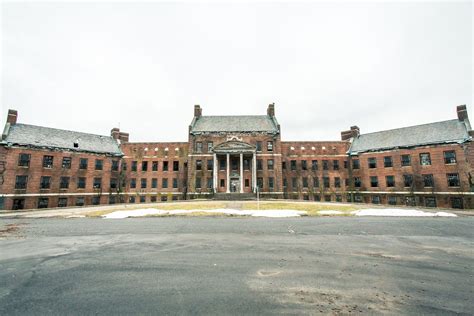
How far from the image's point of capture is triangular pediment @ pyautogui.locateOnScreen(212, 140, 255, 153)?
37781 mm

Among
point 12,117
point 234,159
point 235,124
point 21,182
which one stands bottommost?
point 21,182

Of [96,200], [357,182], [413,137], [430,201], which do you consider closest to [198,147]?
[96,200]

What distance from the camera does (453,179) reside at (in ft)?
101

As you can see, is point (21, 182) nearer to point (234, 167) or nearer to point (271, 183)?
point (234, 167)

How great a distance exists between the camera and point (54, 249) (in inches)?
328

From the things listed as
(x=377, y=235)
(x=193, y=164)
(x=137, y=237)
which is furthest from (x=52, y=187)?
(x=377, y=235)

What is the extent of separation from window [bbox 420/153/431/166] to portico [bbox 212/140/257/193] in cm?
2591

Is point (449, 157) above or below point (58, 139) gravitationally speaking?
below

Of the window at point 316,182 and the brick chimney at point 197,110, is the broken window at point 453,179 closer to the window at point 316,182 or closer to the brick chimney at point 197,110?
the window at point 316,182

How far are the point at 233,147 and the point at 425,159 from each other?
30.0 m

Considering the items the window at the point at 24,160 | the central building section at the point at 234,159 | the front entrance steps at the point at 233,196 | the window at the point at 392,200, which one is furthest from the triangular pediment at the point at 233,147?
the window at the point at 24,160

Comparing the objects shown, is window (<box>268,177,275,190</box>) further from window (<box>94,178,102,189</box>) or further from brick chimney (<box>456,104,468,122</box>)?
window (<box>94,178,102,189</box>)

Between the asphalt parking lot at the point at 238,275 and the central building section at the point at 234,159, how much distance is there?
28163 millimetres

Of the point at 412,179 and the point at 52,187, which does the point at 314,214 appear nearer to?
the point at 412,179
